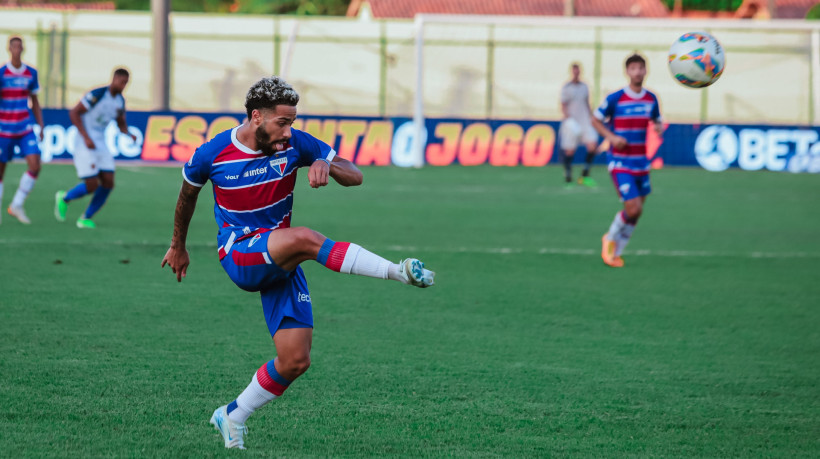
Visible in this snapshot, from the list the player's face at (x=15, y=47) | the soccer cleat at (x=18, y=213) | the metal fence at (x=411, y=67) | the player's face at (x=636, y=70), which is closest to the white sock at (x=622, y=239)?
the player's face at (x=636, y=70)

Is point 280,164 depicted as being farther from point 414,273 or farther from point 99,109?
point 99,109

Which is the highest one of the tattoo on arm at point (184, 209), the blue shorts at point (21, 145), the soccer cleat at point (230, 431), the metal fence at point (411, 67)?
the metal fence at point (411, 67)

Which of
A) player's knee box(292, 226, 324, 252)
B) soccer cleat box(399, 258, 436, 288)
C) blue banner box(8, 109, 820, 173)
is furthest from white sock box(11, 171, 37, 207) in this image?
blue banner box(8, 109, 820, 173)

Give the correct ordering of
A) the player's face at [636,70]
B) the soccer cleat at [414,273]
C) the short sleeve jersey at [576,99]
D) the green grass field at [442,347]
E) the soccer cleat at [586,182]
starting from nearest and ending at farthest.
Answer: the soccer cleat at [414,273]
the green grass field at [442,347]
the player's face at [636,70]
the soccer cleat at [586,182]
the short sleeve jersey at [576,99]

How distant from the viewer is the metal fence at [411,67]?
36188mm

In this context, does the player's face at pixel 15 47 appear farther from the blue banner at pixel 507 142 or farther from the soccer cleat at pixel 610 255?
the blue banner at pixel 507 142

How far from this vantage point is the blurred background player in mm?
20203

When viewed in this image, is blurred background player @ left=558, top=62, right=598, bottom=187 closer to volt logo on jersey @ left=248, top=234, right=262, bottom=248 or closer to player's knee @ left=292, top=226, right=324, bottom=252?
volt logo on jersey @ left=248, top=234, right=262, bottom=248

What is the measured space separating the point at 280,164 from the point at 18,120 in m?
9.07

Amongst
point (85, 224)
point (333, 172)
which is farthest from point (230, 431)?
point (85, 224)

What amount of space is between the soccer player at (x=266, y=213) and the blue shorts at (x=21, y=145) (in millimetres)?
8563

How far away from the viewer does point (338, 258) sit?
427 centimetres

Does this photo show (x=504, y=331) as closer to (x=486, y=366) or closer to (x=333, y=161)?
(x=486, y=366)

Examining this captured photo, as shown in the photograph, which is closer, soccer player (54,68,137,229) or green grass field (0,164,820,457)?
green grass field (0,164,820,457)
